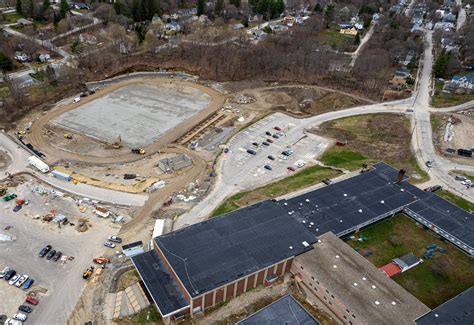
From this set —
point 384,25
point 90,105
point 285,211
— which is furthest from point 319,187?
point 384,25

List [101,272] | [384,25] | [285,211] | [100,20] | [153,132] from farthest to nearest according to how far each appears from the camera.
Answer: [384,25], [100,20], [153,132], [285,211], [101,272]

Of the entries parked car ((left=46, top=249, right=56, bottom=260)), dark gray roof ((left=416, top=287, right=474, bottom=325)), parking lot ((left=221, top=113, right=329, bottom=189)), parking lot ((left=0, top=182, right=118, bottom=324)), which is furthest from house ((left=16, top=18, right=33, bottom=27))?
dark gray roof ((left=416, top=287, right=474, bottom=325))

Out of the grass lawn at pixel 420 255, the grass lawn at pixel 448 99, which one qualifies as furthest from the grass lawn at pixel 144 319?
the grass lawn at pixel 448 99

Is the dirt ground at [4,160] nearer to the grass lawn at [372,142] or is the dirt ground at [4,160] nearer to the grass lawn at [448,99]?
the grass lawn at [372,142]

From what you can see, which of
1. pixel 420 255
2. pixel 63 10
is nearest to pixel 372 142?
pixel 420 255

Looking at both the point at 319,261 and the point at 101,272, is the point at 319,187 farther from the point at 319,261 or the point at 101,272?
the point at 101,272

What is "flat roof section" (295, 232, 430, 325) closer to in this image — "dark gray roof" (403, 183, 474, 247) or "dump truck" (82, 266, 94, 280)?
"dark gray roof" (403, 183, 474, 247)

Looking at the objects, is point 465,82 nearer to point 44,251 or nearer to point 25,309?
point 44,251
